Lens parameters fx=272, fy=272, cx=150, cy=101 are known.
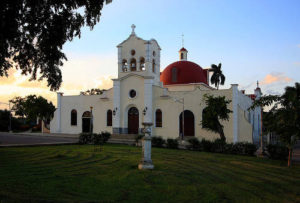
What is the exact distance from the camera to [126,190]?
8.88 meters

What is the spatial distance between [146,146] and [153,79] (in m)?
20.7

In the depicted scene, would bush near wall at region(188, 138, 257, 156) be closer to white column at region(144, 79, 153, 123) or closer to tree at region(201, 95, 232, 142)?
tree at region(201, 95, 232, 142)

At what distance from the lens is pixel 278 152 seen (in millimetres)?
17547

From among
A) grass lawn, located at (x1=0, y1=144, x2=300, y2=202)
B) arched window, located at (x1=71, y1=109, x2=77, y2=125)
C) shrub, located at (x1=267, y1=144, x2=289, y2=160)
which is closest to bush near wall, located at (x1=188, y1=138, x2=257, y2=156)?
shrub, located at (x1=267, y1=144, x2=289, y2=160)

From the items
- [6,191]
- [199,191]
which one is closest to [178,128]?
[199,191]

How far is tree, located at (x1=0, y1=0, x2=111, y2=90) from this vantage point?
7878mm

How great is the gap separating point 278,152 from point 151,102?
17.4 m

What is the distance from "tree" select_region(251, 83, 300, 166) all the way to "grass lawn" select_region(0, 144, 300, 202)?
172cm

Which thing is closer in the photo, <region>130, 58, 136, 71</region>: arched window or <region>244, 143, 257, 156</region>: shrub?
<region>244, 143, 257, 156</region>: shrub

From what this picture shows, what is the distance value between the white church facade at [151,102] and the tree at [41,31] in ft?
65.5

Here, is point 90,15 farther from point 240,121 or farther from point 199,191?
point 240,121

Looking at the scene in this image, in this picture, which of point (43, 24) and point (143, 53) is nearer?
point (43, 24)

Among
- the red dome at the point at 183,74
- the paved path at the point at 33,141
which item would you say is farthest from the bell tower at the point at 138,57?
the paved path at the point at 33,141

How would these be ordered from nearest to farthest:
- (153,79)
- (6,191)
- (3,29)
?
1. (3,29)
2. (6,191)
3. (153,79)
